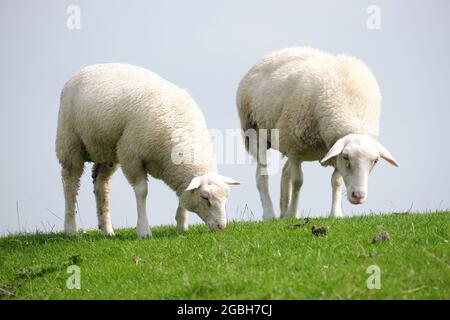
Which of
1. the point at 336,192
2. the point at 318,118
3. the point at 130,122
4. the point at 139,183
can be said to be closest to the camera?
the point at 139,183

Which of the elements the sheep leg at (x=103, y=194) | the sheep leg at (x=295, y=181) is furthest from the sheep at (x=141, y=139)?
the sheep leg at (x=295, y=181)

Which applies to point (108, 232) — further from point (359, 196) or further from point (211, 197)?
point (359, 196)

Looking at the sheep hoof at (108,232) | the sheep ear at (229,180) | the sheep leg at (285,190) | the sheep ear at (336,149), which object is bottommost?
the sheep hoof at (108,232)

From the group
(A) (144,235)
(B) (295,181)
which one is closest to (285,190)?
(B) (295,181)

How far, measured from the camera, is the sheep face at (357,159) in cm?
1071

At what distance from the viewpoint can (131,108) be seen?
11328 millimetres

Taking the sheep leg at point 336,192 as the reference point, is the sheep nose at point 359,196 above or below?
above

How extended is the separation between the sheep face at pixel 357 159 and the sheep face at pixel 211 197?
1.59m

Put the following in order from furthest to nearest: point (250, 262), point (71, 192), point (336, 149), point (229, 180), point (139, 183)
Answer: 1. point (71, 192)
2. point (139, 183)
3. point (336, 149)
4. point (229, 180)
5. point (250, 262)

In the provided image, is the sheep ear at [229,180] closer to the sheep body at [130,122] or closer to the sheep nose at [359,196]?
the sheep body at [130,122]

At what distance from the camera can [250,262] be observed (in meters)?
8.13

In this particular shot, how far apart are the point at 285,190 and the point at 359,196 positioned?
3.10 m

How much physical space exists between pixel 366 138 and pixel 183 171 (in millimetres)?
2907
